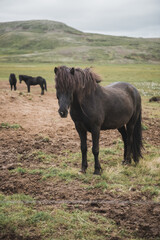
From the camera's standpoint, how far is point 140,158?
6.37 metres

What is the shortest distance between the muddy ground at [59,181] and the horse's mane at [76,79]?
84.4 inches

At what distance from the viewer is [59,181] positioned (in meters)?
4.91

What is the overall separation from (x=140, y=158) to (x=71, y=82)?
11.4 ft

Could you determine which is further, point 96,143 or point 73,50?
point 73,50

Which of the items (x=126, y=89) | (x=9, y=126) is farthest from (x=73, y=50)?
(x=126, y=89)

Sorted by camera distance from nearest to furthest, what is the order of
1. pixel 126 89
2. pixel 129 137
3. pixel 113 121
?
pixel 113 121
pixel 126 89
pixel 129 137

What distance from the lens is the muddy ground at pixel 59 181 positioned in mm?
3590

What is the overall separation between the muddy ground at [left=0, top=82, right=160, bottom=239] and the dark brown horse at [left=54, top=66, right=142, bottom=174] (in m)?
1.17

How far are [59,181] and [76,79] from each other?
2.37 metres

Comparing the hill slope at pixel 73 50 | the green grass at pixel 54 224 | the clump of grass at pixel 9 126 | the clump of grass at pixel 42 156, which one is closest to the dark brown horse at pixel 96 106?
the clump of grass at pixel 42 156

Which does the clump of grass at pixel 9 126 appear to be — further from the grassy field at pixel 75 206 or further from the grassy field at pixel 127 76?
the grassy field at pixel 127 76

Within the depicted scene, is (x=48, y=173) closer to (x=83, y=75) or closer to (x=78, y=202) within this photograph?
(x=78, y=202)

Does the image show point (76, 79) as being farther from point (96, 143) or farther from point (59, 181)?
point (59, 181)

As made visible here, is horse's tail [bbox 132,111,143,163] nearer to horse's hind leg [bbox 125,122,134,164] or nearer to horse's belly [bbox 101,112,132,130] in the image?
horse's hind leg [bbox 125,122,134,164]
